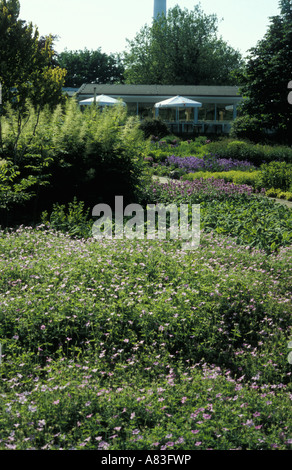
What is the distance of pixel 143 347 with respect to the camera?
4059 millimetres

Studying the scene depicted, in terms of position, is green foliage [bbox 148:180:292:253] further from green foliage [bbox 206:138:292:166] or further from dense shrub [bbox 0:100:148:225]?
green foliage [bbox 206:138:292:166]

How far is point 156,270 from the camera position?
546 centimetres

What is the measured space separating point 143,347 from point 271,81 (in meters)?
21.5

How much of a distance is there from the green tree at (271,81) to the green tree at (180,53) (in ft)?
85.1

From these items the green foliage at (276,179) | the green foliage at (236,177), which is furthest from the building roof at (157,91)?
the green foliage at (276,179)

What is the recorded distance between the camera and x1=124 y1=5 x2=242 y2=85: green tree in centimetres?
4912

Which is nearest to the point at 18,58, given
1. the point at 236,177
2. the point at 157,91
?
the point at 236,177

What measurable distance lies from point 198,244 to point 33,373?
3.56 m

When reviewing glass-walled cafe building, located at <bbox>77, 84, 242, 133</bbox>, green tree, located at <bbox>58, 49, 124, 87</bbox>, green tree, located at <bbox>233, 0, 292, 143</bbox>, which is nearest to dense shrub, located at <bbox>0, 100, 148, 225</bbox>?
green tree, located at <bbox>233, 0, 292, 143</bbox>

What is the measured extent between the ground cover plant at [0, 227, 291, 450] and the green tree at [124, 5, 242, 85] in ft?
152

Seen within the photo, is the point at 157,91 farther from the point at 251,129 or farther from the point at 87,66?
the point at 87,66

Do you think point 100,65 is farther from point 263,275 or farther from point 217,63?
point 263,275

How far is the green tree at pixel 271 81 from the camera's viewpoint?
22734mm

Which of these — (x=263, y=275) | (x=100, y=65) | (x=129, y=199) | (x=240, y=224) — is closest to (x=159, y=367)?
(x=263, y=275)
